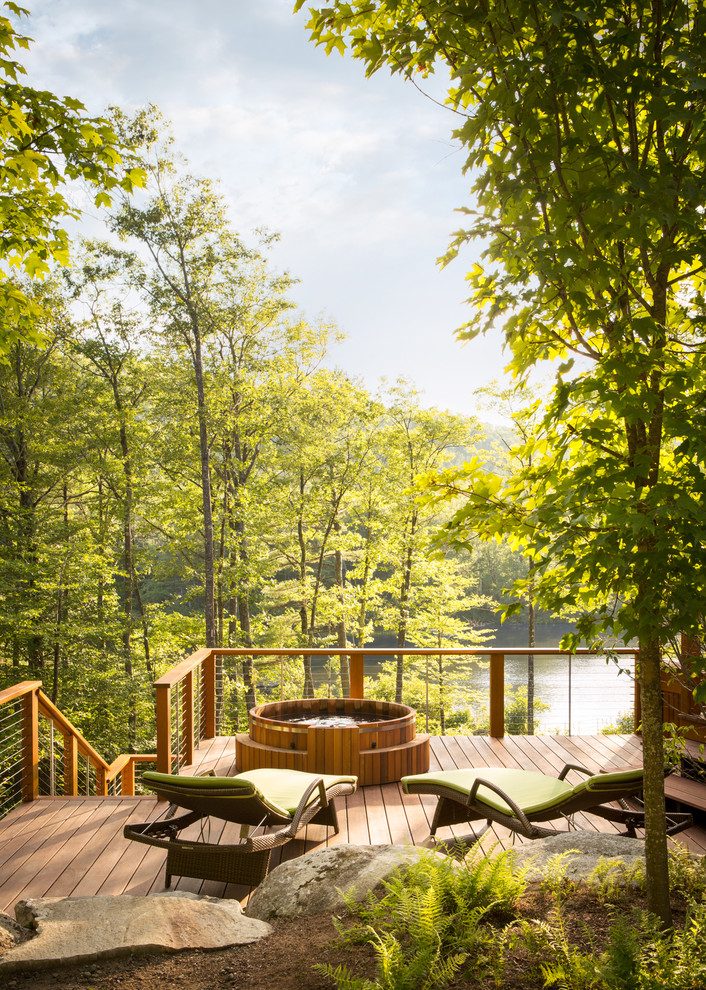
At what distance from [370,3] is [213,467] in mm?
15389

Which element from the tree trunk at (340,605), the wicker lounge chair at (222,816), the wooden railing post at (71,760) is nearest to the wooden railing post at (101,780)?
the wooden railing post at (71,760)

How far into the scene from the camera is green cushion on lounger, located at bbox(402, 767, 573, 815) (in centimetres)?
343

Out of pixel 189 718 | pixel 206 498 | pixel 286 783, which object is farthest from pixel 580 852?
pixel 206 498

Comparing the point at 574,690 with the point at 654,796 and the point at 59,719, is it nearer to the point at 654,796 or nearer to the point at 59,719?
the point at 59,719

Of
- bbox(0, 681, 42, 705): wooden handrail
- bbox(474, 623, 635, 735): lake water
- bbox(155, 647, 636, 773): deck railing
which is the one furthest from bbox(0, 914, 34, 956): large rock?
bbox(474, 623, 635, 735): lake water

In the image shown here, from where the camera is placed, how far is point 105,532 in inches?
627

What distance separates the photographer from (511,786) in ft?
12.4

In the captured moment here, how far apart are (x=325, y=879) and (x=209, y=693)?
3.64 metres

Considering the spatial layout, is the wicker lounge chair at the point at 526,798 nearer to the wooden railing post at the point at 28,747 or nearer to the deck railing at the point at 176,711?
the deck railing at the point at 176,711

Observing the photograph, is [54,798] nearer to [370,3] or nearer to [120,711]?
[370,3]

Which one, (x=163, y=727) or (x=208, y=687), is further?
(x=208, y=687)

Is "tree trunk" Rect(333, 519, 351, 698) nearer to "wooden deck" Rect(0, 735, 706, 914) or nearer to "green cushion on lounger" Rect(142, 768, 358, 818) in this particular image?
"wooden deck" Rect(0, 735, 706, 914)

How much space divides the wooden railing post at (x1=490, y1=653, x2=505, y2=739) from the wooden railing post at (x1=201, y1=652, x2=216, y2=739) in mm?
2468

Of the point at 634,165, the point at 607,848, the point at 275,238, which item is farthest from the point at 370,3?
the point at 275,238
